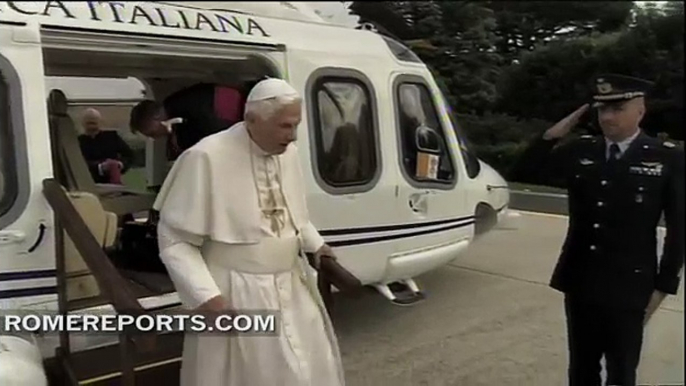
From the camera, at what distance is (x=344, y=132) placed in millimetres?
3461

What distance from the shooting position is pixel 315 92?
3.32 metres

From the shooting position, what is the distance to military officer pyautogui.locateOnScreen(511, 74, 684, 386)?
2209 mm

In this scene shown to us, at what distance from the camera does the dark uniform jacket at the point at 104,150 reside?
3678 millimetres

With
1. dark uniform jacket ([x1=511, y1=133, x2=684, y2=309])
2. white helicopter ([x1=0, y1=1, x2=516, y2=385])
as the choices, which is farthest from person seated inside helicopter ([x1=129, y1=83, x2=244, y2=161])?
dark uniform jacket ([x1=511, y1=133, x2=684, y2=309])

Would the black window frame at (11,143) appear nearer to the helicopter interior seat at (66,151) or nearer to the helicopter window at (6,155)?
the helicopter window at (6,155)

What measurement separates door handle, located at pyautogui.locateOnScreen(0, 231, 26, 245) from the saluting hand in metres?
1.72

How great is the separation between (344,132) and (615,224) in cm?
145

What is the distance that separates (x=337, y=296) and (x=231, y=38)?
3.68 ft

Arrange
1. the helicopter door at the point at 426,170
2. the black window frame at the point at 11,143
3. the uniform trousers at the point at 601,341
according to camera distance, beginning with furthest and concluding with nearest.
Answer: the helicopter door at the point at 426,170
the black window frame at the point at 11,143
the uniform trousers at the point at 601,341

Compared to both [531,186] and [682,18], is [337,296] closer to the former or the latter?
[531,186]

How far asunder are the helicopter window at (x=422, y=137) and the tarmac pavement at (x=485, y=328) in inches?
19.7

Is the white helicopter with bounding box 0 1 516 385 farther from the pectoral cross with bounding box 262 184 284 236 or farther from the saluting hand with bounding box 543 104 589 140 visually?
the pectoral cross with bounding box 262 184 284 236

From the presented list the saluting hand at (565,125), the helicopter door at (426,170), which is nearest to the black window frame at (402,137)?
the helicopter door at (426,170)

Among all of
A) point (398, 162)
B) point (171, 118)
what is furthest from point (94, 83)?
point (398, 162)
